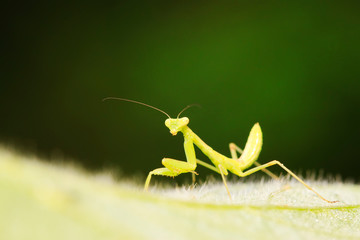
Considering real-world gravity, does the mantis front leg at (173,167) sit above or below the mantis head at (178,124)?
below

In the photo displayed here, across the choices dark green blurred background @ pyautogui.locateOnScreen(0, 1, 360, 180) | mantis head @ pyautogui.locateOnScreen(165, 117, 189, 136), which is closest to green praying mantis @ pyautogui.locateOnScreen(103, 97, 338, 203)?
mantis head @ pyautogui.locateOnScreen(165, 117, 189, 136)

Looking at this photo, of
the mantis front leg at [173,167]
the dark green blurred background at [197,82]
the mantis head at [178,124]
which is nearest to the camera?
the mantis front leg at [173,167]

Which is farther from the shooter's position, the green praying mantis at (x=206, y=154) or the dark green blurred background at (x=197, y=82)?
the dark green blurred background at (x=197, y=82)

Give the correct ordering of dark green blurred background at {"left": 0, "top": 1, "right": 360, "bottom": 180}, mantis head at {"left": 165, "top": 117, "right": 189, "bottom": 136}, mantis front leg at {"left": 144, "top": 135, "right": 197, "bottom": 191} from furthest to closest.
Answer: dark green blurred background at {"left": 0, "top": 1, "right": 360, "bottom": 180}, mantis head at {"left": 165, "top": 117, "right": 189, "bottom": 136}, mantis front leg at {"left": 144, "top": 135, "right": 197, "bottom": 191}

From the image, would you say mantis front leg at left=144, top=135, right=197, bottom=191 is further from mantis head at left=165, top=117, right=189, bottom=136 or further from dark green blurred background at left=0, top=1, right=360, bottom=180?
dark green blurred background at left=0, top=1, right=360, bottom=180

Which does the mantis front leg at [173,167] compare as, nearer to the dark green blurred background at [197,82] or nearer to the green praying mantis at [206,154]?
the green praying mantis at [206,154]

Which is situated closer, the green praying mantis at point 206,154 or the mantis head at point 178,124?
the green praying mantis at point 206,154

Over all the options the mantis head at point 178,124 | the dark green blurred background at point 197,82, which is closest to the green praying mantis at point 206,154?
the mantis head at point 178,124

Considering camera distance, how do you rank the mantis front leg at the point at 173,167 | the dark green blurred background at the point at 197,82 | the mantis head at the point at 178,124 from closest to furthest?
the mantis front leg at the point at 173,167 → the mantis head at the point at 178,124 → the dark green blurred background at the point at 197,82

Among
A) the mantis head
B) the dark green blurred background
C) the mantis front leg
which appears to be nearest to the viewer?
the mantis front leg
